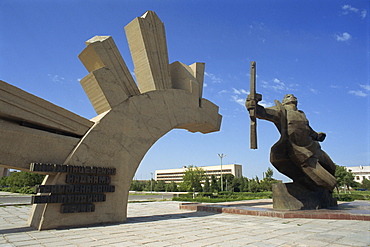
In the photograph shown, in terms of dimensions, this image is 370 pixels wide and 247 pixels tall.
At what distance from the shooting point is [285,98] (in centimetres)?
1290

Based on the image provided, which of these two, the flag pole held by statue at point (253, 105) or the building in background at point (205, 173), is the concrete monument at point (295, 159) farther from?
the building in background at point (205, 173)

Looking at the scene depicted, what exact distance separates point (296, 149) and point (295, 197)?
2.10 m

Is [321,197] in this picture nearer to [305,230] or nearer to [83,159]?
[305,230]

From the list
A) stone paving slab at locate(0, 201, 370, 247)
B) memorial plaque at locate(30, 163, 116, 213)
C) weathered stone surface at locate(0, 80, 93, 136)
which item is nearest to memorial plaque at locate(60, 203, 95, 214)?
memorial plaque at locate(30, 163, 116, 213)

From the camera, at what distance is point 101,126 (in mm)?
8391

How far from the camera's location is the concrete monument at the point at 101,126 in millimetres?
7082

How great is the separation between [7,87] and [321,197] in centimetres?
1286

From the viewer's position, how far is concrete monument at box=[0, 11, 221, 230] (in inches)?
279

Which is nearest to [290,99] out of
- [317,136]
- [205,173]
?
[317,136]

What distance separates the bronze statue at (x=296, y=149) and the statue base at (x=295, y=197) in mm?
354

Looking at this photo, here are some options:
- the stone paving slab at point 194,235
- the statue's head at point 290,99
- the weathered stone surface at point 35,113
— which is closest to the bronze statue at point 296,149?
the statue's head at point 290,99

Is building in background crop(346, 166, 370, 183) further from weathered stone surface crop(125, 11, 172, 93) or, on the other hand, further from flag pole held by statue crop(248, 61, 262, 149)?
weathered stone surface crop(125, 11, 172, 93)

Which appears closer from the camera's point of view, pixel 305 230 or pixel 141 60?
pixel 305 230

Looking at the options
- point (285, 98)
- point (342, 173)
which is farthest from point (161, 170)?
point (285, 98)
